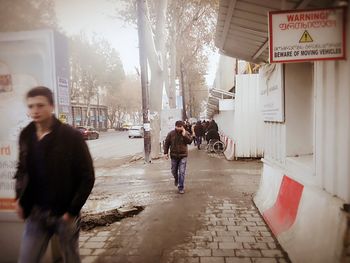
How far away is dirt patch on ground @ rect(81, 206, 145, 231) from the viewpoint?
6.36 meters

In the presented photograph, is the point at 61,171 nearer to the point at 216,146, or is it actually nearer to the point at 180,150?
the point at 180,150

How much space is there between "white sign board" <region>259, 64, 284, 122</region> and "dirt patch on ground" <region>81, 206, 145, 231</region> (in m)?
3.15

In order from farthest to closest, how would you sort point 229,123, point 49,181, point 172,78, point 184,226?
point 172,78, point 229,123, point 184,226, point 49,181

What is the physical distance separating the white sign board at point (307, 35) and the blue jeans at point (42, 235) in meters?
2.84

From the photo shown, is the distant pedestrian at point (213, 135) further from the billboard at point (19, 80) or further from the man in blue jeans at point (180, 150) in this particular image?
the billboard at point (19, 80)

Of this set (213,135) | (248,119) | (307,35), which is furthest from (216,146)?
(307,35)

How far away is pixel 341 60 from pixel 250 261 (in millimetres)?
2562

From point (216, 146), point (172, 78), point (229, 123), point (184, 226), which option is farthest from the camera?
point (172, 78)

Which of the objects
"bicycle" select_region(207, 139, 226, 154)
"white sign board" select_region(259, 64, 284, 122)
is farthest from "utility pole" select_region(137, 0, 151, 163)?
"white sign board" select_region(259, 64, 284, 122)

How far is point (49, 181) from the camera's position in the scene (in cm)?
310

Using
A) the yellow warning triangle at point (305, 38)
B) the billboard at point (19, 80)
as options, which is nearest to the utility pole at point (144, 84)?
the billboard at point (19, 80)

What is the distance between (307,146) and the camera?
645 centimetres

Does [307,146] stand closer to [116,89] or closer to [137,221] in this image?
[137,221]

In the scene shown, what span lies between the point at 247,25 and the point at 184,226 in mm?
3554
